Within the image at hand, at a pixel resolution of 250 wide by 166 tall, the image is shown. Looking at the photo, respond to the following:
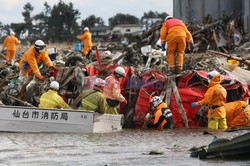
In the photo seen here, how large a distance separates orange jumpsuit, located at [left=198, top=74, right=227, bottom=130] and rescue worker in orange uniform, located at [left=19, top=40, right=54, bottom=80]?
510 centimetres

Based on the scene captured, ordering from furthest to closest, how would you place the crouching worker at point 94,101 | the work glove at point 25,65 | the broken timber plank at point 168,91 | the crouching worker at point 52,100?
the work glove at point 25,65 < the broken timber plank at point 168,91 < the crouching worker at point 52,100 < the crouching worker at point 94,101

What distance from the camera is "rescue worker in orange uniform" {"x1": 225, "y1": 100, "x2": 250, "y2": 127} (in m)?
17.9

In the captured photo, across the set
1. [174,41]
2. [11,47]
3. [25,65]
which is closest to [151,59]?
[174,41]

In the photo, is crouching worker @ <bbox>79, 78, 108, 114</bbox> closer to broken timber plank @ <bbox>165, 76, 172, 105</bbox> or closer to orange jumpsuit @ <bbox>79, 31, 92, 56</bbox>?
broken timber plank @ <bbox>165, 76, 172, 105</bbox>

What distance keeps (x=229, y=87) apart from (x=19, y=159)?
325 inches

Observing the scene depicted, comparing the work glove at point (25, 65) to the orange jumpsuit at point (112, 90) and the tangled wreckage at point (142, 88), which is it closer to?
the tangled wreckage at point (142, 88)

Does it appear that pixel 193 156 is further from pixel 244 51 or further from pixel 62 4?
pixel 62 4

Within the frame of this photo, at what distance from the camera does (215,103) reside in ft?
57.4

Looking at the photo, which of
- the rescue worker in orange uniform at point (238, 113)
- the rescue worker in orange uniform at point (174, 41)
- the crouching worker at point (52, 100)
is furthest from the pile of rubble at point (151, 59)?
the rescue worker in orange uniform at point (238, 113)

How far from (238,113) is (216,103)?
1011 millimetres

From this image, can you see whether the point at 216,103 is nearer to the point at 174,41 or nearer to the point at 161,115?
the point at 161,115

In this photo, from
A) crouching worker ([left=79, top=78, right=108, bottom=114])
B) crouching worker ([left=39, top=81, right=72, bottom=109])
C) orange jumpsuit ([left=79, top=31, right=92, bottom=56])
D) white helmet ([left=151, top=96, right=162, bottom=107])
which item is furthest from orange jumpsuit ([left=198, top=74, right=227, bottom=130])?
orange jumpsuit ([left=79, top=31, right=92, bottom=56])

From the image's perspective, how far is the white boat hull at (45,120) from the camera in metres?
16.7

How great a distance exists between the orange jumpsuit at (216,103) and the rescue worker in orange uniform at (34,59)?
5102 mm
